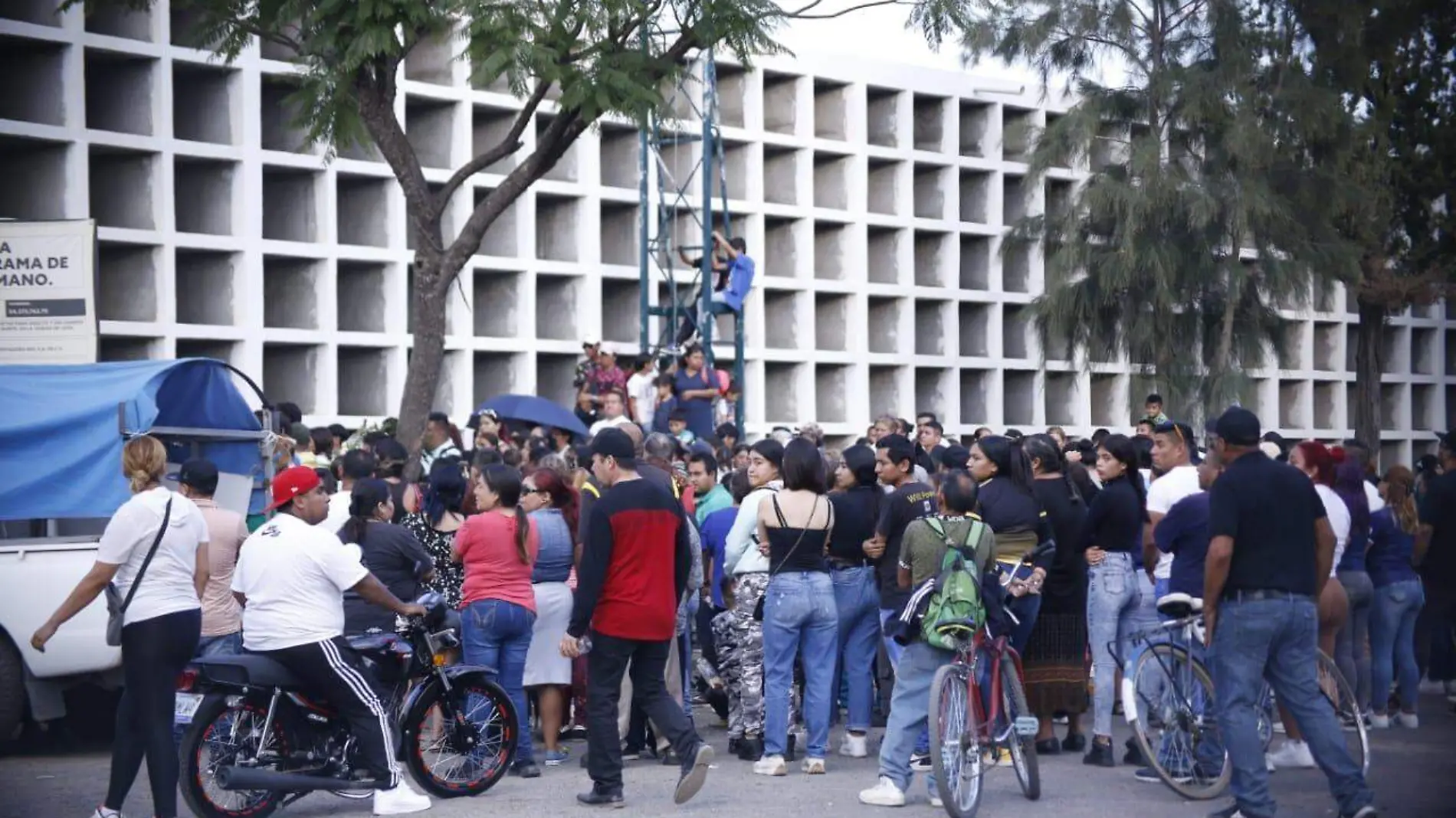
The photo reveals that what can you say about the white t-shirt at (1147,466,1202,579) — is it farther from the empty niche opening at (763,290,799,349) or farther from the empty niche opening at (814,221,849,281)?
the empty niche opening at (814,221,849,281)

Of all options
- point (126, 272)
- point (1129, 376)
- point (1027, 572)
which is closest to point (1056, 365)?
point (1129, 376)

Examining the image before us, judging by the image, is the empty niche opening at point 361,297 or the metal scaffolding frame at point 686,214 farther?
A: the metal scaffolding frame at point 686,214

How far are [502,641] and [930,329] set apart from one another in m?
17.3

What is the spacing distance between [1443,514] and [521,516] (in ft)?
20.8

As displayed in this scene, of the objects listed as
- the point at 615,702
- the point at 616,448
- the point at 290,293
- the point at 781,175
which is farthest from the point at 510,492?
the point at 781,175

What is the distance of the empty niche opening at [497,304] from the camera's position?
22516mm

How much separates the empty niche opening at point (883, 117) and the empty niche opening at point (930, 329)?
2394 millimetres

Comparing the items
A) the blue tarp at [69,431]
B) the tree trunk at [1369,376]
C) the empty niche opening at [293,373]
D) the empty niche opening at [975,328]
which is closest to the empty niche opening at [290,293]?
the empty niche opening at [293,373]

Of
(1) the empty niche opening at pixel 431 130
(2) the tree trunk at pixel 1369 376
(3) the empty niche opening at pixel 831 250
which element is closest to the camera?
(1) the empty niche opening at pixel 431 130

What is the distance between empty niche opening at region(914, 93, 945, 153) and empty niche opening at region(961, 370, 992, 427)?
131 inches

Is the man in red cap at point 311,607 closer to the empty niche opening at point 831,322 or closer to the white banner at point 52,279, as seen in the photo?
the white banner at point 52,279

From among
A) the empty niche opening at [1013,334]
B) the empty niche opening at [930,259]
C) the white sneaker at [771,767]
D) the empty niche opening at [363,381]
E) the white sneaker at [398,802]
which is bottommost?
the white sneaker at [771,767]

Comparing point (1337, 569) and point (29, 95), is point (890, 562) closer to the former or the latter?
point (1337, 569)

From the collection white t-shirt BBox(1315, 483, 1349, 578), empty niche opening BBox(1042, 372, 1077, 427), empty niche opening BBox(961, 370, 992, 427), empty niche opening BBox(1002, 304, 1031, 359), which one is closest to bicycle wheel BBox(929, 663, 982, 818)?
white t-shirt BBox(1315, 483, 1349, 578)
